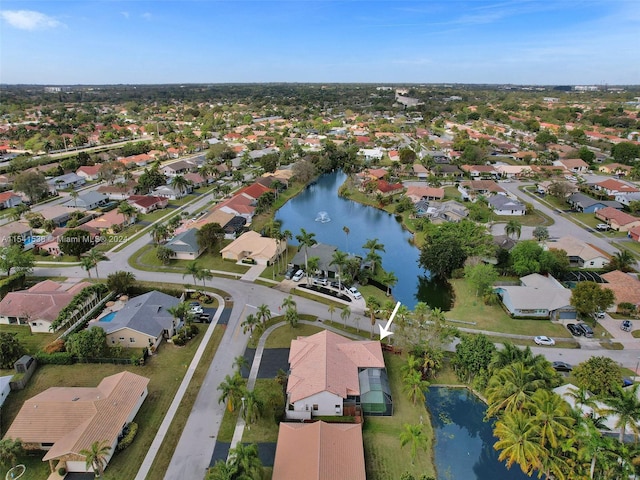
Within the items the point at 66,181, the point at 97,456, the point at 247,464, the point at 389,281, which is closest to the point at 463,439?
the point at 247,464

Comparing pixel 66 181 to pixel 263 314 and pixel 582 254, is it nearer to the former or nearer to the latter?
pixel 263 314

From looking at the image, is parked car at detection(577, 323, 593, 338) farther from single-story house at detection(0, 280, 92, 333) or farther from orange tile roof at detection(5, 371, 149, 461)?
single-story house at detection(0, 280, 92, 333)

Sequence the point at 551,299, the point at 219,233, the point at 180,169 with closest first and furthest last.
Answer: the point at 551,299
the point at 219,233
the point at 180,169

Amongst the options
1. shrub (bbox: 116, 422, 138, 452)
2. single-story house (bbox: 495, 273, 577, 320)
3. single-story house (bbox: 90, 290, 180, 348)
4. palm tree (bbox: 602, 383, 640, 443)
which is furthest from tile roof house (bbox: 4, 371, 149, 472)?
single-story house (bbox: 495, 273, 577, 320)

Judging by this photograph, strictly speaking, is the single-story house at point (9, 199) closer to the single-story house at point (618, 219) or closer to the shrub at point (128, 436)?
the shrub at point (128, 436)

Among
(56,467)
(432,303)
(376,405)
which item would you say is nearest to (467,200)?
(432,303)

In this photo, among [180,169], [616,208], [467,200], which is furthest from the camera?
[180,169]

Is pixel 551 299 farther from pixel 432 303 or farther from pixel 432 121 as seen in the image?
pixel 432 121
